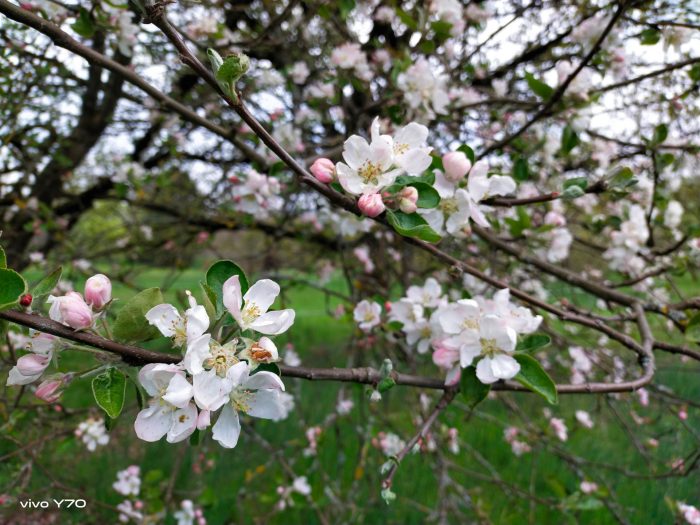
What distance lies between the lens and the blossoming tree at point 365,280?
2.68 ft

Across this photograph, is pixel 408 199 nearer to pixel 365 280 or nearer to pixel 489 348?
pixel 489 348

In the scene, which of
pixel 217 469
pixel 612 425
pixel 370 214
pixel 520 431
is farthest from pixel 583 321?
pixel 612 425

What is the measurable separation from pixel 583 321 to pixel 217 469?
2.38 m

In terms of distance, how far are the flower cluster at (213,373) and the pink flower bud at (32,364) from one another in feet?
0.52

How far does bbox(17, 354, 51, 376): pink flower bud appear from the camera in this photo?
2.46ft

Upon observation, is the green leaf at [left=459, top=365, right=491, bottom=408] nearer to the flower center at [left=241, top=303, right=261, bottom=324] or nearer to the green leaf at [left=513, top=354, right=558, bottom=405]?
the green leaf at [left=513, top=354, right=558, bottom=405]

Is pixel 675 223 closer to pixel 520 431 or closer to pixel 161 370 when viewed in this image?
pixel 520 431

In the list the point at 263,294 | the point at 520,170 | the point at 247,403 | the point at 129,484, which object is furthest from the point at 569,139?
the point at 129,484

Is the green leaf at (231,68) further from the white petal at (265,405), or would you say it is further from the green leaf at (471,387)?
the green leaf at (471,387)

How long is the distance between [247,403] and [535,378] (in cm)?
57

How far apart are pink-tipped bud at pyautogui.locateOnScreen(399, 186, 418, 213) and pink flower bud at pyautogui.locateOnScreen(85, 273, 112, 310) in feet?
1.72

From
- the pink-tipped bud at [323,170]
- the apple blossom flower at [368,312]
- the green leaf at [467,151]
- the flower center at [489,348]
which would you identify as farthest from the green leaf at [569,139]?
the pink-tipped bud at [323,170]

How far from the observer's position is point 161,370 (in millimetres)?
717

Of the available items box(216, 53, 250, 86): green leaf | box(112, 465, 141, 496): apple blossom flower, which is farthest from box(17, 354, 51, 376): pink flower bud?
box(112, 465, 141, 496): apple blossom flower
